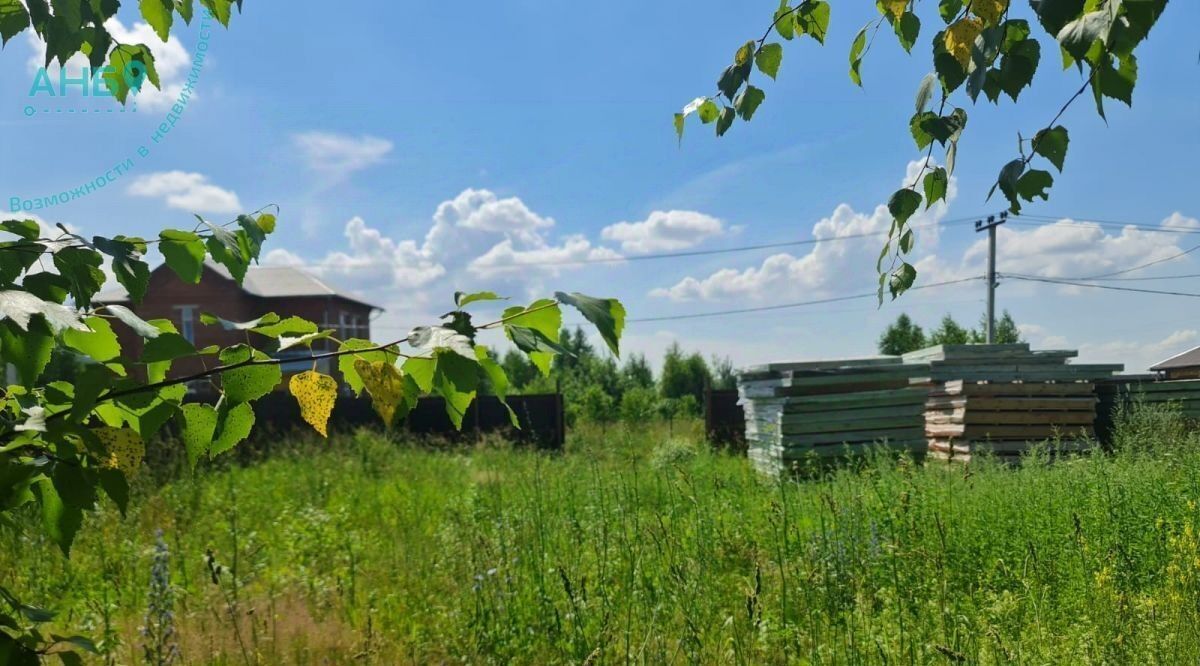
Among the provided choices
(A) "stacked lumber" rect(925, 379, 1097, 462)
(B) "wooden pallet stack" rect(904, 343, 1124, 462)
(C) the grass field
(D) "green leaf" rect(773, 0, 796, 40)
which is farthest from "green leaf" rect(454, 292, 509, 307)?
(B) "wooden pallet stack" rect(904, 343, 1124, 462)

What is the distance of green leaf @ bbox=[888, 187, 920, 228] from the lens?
1.58 meters

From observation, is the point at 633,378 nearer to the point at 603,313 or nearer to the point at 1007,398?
the point at 1007,398

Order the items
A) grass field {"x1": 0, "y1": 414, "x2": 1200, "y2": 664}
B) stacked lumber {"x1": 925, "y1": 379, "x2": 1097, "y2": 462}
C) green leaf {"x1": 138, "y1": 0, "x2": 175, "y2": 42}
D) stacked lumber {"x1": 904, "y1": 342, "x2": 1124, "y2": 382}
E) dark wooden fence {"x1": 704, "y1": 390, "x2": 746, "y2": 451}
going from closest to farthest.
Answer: green leaf {"x1": 138, "y1": 0, "x2": 175, "y2": 42} → grass field {"x1": 0, "y1": 414, "x2": 1200, "y2": 664} → stacked lumber {"x1": 925, "y1": 379, "x2": 1097, "y2": 462} → stacked lumber {"x1": 904, "y1": 342, "x2": 1124, "y2": 382} → dark wooden fence {"x1": 704, "y1": 390, "x2": 746, "y2": 451}

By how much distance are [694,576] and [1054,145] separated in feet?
8.06

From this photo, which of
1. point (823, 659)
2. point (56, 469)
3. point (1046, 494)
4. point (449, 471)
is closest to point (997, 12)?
point (56, 469)

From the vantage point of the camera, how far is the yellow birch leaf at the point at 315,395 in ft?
3.95

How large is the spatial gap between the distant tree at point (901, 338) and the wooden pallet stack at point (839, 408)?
32660 millimetres

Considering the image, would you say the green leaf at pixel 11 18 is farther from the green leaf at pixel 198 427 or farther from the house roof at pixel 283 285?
the house roof at pixel 283 285

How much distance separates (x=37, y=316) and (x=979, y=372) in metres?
10.4

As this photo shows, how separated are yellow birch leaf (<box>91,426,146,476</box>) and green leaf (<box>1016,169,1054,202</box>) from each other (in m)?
1.58

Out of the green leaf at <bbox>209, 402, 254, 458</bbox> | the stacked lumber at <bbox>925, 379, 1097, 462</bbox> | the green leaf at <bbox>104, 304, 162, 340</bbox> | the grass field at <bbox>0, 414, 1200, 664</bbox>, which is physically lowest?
the grass field at <bbox>0, 414, 1200, 664</bbox>

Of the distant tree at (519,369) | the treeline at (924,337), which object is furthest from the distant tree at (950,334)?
the distant tree at (519,369)

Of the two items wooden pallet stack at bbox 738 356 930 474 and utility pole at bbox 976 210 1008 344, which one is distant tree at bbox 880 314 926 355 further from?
wooden pallet stack at bbox 738 356 930 474

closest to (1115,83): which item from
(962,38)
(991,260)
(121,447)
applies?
A: (962,38)
